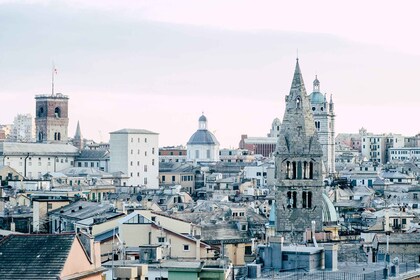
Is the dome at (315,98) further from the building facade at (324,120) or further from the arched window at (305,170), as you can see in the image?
the arched window at (305,170)

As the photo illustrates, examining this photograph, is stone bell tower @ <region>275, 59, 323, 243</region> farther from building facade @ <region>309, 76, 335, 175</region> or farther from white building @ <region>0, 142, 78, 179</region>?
building facade @ <region>309, 76, 335, 175</region>

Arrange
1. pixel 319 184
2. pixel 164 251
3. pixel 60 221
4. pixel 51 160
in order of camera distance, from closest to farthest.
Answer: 1. pixel 164 251
2. pixel 319 184
3. pixel 60 221
4. pixel 51 160

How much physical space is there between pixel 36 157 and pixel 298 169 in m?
109

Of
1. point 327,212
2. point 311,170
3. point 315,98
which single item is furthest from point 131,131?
point 311,170

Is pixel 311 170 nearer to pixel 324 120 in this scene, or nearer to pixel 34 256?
pixel 34 256

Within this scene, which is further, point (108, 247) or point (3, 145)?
point (3, 145)

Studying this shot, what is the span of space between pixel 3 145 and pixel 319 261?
132295mm

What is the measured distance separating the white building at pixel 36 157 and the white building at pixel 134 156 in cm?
895

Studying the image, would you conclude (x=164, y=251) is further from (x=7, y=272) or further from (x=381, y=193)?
(x=381, y=193)

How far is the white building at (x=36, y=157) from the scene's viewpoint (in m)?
166

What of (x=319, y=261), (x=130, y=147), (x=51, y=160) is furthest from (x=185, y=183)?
(x=319, y=261)

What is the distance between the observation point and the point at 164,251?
51.4 m

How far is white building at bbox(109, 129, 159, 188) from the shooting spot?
6649 inches

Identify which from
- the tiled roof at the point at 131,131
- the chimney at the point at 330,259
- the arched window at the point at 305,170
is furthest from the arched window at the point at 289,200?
the tiled roof at the point at 131,131
